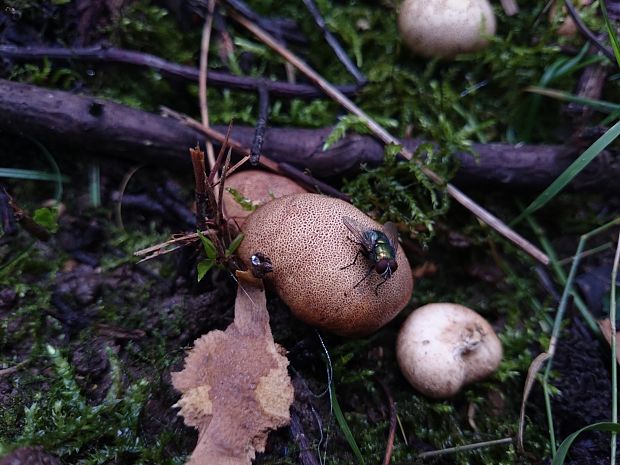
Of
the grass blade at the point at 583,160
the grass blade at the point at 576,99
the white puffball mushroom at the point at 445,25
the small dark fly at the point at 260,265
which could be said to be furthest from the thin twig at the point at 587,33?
the small dark fly at the point at 260,265

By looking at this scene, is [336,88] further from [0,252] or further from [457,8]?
[0,252]

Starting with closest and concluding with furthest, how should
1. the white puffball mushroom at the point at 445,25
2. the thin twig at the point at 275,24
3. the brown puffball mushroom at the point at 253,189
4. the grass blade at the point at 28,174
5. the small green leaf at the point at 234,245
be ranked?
the small green leaf at the point at 234,245
the brown puffball mushroom at the point at 253,189
the grass blade at the point at 28,174
the white puffball mushroom at the point at 445,25
the thin twig at the point at 275,24

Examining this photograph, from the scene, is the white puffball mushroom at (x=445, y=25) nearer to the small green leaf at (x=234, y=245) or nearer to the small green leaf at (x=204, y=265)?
the small green leaf at (x=234, y=245)

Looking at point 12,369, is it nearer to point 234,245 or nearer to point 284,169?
point 234,245

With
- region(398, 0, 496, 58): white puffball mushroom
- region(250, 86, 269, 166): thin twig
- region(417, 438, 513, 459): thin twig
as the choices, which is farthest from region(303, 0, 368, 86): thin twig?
region(417, 438, 513, 459): thin twig

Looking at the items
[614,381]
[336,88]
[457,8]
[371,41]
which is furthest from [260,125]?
[614,381]

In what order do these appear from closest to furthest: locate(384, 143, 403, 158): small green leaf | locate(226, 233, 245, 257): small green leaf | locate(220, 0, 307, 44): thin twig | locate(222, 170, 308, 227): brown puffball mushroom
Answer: locate(226, 233, 245, 257): small green leaf, locate(222, 170, 308, 227): brown puffball mushroom, locate(384, 143, 403, 158): small green leaf, locate(220, 0, 307, 44): thin twig

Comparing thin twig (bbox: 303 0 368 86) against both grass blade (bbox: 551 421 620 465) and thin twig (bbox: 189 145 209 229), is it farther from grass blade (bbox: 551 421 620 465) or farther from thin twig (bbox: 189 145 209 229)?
grass blade (bbox: 551 421 620 465)

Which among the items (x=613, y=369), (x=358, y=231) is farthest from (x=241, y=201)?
(x=613, y=369)
